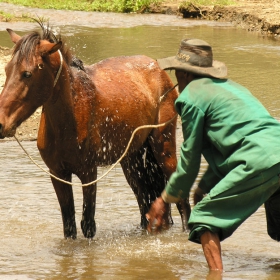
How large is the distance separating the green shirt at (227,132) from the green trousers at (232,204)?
2.3 inches

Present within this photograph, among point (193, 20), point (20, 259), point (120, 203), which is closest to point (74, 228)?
point (20, 259)

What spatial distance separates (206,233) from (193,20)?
20146 millimetres

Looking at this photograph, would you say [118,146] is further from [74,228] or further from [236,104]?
[236,104]

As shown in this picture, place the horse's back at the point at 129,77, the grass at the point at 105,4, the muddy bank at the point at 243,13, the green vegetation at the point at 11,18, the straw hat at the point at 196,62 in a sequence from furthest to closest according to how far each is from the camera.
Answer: the grass at the point at 105,4 < the green vegetation at the point at 11,18 < the muddy bank at the point at 243,13 < the horse's back at the point at 129,77 < the straw hat at the point at 196,62

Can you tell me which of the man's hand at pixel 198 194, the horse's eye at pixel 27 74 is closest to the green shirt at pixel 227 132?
the man's hand at pixel 198 194

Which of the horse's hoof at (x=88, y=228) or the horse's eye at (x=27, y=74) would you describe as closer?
the horse's eye at (x=27, y=74)

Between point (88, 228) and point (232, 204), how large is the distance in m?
2.11

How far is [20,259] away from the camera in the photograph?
6152 millimetres

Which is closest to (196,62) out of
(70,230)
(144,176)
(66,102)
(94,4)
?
(66,102)

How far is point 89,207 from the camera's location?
257 inches

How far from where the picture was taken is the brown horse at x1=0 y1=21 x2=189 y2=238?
572 cm

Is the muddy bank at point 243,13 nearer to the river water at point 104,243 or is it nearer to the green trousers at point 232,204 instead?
the river water at point 104,243

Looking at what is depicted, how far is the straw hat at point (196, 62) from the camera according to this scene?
4.98 meters

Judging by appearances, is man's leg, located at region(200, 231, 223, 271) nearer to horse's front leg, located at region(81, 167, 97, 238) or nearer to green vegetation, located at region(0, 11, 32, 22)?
horse's front leg, located at region(81, 167, 97, 238)
